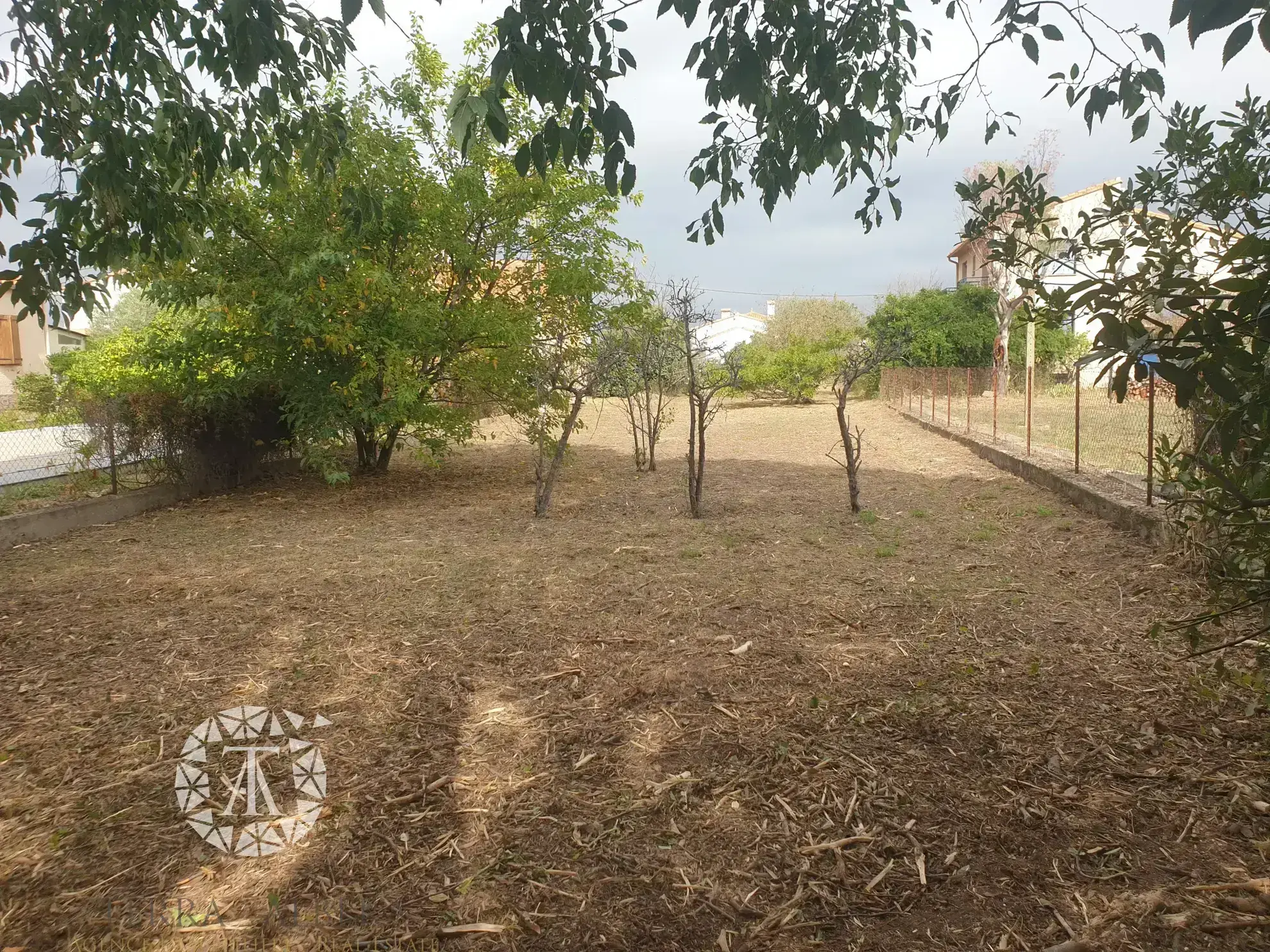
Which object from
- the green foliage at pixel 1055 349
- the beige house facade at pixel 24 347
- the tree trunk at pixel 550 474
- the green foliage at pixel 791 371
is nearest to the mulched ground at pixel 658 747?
the tree trunk at pixel 550 474

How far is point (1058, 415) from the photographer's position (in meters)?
14.1

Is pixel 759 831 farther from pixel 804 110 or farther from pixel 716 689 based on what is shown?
pixel 804 110

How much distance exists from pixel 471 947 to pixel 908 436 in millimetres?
16197

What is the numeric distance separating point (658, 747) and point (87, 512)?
7639 mm

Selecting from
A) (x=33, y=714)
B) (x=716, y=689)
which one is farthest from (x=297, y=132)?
(x=716, y=689)

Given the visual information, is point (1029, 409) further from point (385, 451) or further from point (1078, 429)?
point (385, 451)

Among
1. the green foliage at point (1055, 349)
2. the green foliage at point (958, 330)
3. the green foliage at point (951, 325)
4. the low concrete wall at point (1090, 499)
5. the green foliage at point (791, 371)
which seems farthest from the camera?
the green foliage at point (791, 371)

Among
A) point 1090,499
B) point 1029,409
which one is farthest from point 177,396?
point 1029,409

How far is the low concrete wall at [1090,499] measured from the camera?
6258 millimetres

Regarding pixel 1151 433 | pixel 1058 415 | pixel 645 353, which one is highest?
pixel 645 353

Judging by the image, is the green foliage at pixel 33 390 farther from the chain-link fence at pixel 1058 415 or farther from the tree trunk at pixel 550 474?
the chain-link fence at pixel 1058 415

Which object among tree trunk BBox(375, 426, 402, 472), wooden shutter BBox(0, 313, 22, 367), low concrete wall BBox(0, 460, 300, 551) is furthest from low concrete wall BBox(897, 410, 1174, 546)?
wooden shutter BBox(0, 313, 22, 367)

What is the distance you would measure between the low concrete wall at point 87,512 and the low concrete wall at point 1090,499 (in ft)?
31.4

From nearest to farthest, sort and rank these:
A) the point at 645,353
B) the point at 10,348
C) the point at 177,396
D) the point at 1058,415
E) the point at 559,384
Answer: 1. the point at 177,396
2. the point at 559,384
3. the point at 645,353
4. the point at 1058,415
5. the point at 10,348
